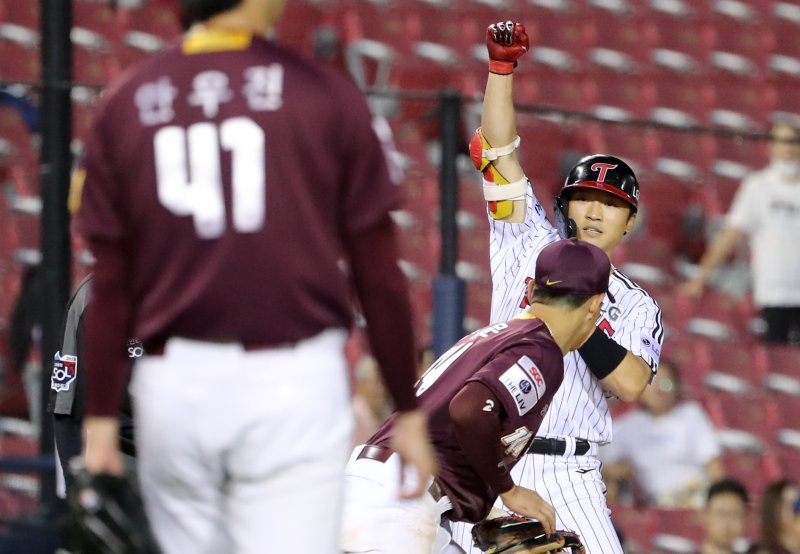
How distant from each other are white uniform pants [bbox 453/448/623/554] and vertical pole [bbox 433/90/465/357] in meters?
1.62

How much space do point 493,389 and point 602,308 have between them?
1.09 m

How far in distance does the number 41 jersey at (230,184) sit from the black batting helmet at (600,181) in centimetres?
215

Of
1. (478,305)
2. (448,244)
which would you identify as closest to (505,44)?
(448,244)

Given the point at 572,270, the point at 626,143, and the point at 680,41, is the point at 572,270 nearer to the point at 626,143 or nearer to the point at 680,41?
the point at 626,143

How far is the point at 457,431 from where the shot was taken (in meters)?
3.52

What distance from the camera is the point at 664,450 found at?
7.20 metres

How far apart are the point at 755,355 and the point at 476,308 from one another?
1778 millimetres

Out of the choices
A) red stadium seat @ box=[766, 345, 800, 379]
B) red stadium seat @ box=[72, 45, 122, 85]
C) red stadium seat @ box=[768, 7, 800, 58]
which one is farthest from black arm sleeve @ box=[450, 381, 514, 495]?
red stadium seat @ box=[768, 7, 800, 58]

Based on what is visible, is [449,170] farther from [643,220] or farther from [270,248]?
[270,248]

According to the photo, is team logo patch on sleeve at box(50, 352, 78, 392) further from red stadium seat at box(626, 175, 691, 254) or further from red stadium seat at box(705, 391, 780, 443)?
red stadium seat at box(626, 175, 691, 254)

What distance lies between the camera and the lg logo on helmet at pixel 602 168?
4625 millimetres

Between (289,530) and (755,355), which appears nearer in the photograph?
(289,530)

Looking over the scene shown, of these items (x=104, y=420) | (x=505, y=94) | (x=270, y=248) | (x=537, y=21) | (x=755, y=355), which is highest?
(x=537, y=21)

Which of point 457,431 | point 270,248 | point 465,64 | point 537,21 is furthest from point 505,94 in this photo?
point 537,21
